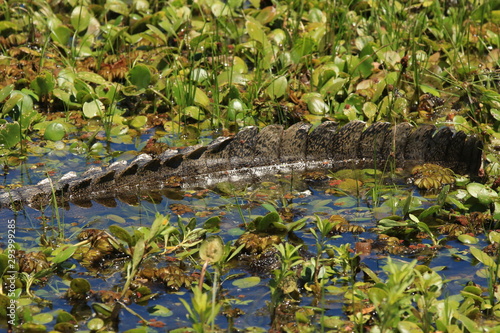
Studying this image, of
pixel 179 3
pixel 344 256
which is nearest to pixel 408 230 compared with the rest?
pixel 344 256

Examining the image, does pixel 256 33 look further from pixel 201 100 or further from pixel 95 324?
pixel 95 324

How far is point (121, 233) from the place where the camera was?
338 centimetres

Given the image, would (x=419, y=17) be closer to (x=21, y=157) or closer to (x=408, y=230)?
(x=408, y=230)

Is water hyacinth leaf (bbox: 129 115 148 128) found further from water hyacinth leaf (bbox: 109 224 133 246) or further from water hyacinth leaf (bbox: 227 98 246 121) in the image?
water hyacinth leaf (bbox: 109 224 133 246)

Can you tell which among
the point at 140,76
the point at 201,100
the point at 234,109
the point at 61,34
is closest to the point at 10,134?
the point at 140,76

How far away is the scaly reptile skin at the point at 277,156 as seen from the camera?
171 inches

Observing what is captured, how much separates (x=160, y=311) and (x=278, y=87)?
2.79 meters

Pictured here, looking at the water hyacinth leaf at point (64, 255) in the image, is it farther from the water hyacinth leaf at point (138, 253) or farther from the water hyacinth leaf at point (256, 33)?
the water hyacinth leaf at point (256, 33)

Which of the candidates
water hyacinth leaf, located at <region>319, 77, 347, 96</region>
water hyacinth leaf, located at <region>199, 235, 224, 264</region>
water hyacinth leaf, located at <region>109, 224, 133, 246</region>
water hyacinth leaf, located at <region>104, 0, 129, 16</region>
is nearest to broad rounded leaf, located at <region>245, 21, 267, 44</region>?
water hyacinth leaf, located at <region>319, 77, 347, 96</region>

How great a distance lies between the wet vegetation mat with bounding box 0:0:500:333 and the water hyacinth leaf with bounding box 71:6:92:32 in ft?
0.07

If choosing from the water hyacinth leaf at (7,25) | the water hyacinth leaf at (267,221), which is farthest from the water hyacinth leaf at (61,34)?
the water hyacinth leaf at (267,221)

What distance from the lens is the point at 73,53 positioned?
6.03 m

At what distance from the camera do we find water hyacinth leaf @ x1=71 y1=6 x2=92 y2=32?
6.51 m

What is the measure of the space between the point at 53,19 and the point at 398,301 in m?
4.94
